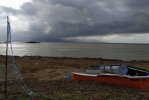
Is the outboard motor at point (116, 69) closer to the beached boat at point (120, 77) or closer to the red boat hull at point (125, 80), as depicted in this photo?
the beached boat at point (120, 77)

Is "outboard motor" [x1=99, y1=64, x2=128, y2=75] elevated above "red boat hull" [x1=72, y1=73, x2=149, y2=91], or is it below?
above

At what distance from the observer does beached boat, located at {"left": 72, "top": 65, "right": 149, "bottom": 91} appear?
1578 cm

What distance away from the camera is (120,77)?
632 inches

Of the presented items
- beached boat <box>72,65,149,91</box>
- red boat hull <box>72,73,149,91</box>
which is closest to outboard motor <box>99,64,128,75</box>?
beached boat <box>72,65,149,91</box>

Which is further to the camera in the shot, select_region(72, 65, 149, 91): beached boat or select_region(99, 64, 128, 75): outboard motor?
select_region(99, 64, 128, 75): outboard motor

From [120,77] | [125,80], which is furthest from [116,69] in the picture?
[125,80]

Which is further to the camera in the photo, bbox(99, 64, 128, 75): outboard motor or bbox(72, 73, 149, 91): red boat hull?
bbox(99, 64, 128, 75): outboard motor

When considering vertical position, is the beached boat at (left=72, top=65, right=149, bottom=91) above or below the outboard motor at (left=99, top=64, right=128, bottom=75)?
below

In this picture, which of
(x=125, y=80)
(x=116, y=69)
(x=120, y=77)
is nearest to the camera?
(x=125, y=80)

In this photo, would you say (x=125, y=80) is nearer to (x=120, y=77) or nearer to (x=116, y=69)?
(x=120, y=77)

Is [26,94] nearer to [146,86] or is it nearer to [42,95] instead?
[42,95]

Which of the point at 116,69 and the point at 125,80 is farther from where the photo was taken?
the point at 116,69

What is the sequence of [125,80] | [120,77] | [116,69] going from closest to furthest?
[125,80] < [120,77] < [116,69]

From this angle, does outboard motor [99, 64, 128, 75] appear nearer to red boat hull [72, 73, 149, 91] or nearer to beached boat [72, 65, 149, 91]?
beached boat [72, 65, 149, 91]
